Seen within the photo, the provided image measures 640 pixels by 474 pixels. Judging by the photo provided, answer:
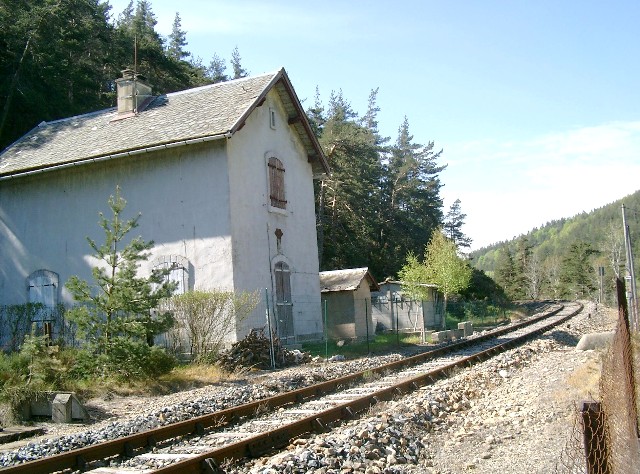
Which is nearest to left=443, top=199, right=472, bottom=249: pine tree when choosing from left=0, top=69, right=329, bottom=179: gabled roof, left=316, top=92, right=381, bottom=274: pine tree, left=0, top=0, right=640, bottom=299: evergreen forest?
left=0, top=0, right=640, bottom=299: evergreen forest

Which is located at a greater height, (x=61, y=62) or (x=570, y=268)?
(x=61, y=62)

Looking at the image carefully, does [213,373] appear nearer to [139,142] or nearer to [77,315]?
[77,315]

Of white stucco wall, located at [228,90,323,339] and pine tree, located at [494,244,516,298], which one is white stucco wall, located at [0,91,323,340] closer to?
white stucco wall, located at [228,90,323,339]

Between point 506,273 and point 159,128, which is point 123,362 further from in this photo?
point 506,273

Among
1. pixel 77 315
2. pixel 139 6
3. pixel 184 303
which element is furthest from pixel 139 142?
pixel 139 6

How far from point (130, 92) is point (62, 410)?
16531 mm

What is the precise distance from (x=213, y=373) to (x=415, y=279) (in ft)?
65.1

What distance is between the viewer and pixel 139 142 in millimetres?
21422

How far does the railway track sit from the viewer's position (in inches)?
291

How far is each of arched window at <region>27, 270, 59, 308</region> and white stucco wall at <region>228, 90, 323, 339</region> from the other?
7.43m

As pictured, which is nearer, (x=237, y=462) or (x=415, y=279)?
(x=237, y=462)

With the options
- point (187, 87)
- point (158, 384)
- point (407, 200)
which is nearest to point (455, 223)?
point (407, 200)

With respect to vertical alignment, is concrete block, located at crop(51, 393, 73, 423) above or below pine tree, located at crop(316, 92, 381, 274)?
below

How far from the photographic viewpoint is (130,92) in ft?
82.6
